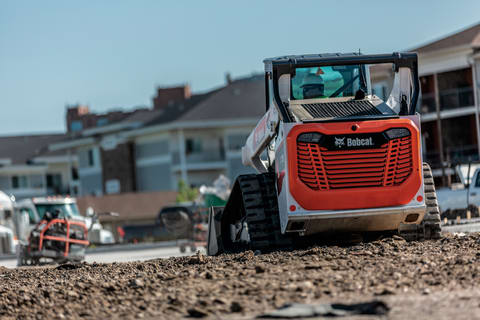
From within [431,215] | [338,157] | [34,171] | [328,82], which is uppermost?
[328,82]

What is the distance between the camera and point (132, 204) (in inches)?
3073

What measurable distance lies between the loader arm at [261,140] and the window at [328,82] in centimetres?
55

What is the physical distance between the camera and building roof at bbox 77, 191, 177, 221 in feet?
253

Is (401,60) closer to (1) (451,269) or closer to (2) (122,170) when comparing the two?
(1) (451,269)

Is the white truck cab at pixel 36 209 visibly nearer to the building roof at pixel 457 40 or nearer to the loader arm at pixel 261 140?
the loader arm at pixel 261 140

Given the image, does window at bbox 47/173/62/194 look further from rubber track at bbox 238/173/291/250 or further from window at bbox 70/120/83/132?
rubber track at bbox 238/173/291/250

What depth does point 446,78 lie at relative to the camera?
2660 inches

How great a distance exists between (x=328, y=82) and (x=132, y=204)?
2449 inches

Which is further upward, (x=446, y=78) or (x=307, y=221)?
(x=446, y=78)

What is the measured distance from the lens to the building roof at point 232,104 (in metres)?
84.8

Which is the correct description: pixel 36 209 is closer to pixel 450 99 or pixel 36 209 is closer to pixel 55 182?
pixel 450 99

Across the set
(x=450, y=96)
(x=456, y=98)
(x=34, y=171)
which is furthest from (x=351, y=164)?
A: (x=34, y=171)

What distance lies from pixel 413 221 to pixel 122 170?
7777cm

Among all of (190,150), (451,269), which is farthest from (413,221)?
(190,150)
